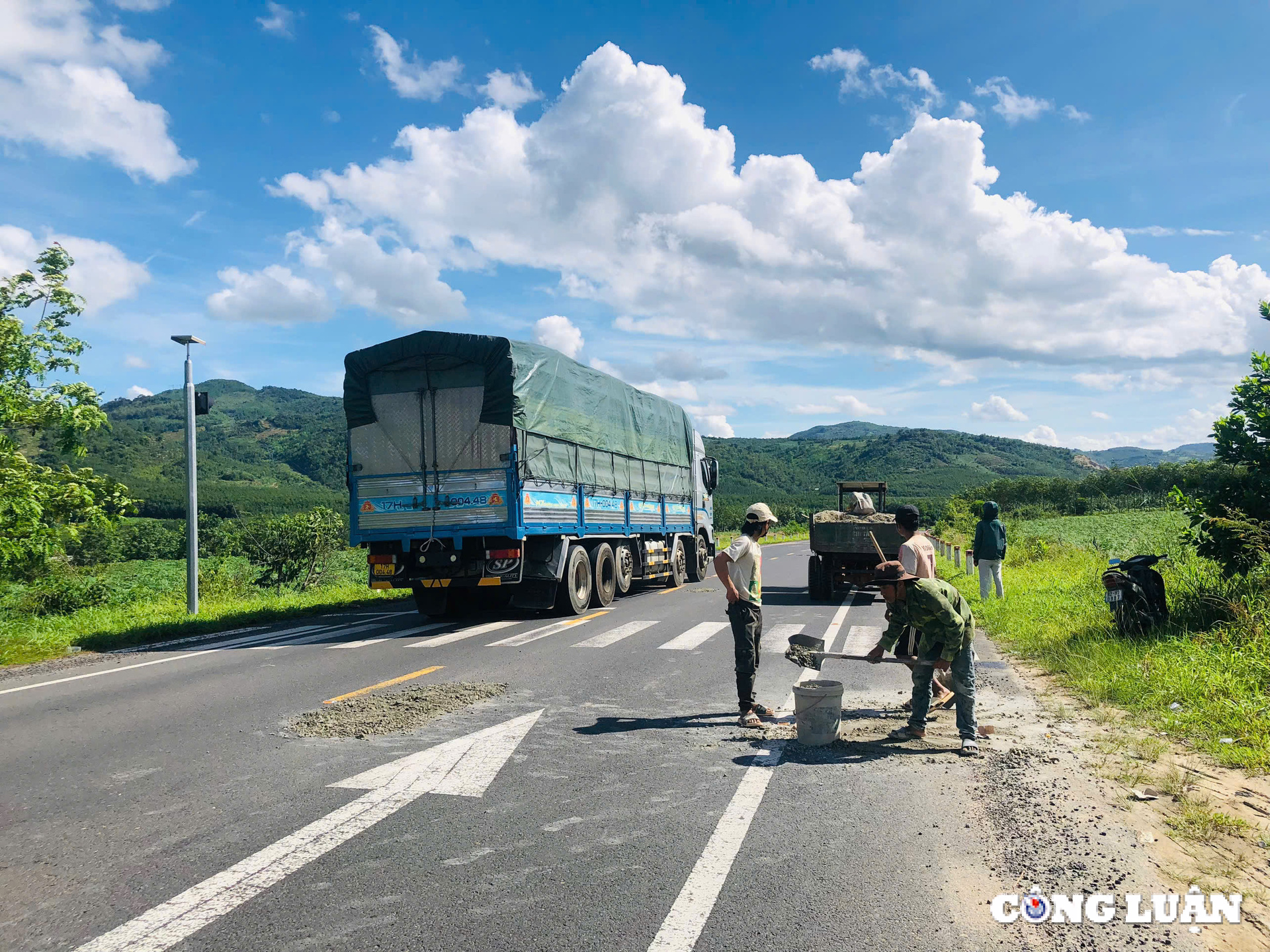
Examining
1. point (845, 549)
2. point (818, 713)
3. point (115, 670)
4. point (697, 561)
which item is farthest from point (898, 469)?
point (818, 713)

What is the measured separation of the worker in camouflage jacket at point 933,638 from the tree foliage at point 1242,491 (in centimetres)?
475

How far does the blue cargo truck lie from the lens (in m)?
13.1

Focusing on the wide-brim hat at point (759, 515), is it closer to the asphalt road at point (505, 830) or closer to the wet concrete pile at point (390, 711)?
the asphalt road at point (505, 830)

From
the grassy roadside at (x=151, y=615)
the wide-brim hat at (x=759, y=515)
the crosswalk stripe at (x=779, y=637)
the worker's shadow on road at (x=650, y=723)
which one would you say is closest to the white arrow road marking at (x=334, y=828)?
the worker's shadow on road at (x=650, y=723)

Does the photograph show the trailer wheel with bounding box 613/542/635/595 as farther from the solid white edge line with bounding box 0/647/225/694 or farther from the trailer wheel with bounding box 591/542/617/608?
the solid white edge line with bounding box 0/647/225/694

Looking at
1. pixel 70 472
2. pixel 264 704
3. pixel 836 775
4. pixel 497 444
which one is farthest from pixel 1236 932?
pixel 70 472

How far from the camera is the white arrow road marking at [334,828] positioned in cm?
339

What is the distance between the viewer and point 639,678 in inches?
344

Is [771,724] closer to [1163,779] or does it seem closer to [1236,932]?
[1163,779]

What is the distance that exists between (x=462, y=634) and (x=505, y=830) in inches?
321

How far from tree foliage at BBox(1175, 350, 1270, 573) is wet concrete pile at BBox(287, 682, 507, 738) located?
806cm

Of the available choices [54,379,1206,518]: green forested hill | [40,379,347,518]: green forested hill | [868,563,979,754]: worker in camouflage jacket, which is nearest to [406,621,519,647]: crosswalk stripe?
[868,563,979,754]: worker in camouflage jacket

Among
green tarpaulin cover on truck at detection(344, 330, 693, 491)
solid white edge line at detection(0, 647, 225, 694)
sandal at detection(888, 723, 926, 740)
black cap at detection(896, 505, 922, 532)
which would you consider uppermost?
green tarpaulin cover on truck at detection(344, 330, 693, 491)

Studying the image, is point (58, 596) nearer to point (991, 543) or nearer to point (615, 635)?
point (615, 635)
